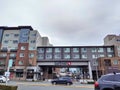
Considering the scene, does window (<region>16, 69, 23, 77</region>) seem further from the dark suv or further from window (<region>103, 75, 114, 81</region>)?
window (<region>103, 75, 114, 81</region>)

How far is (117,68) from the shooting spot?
6556 centimetres

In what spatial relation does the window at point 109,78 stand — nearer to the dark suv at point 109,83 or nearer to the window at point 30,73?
the dark suv at point 109,83

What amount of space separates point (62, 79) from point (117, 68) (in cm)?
3620

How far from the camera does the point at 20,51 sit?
71.1 metres

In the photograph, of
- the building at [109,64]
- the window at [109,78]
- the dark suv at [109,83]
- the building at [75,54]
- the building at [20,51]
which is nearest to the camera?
the dark suv at [109,83]

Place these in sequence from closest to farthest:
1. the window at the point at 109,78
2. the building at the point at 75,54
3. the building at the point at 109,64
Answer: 1. the window at the point at 109,78
2. the building at the point at 109,64
3. the building at the point at 75,54

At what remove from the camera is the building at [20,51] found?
220 feet

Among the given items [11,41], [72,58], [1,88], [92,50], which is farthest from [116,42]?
[1,88]

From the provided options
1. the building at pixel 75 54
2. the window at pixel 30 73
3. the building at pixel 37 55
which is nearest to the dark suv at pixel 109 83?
the building at pixel 37 55

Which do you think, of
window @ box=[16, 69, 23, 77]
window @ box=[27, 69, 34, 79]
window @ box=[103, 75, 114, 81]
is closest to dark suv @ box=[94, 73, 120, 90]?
window @ box=[103, 75, 114, 81]

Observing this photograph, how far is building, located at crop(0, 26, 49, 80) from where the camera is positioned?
6719 centimetres

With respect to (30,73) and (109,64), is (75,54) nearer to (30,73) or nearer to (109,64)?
(109,64)

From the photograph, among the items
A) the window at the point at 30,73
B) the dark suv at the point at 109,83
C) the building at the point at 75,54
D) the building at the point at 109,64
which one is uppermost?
the building at the point at 75,54

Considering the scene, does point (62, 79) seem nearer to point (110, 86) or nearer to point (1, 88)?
point (1, 88)
